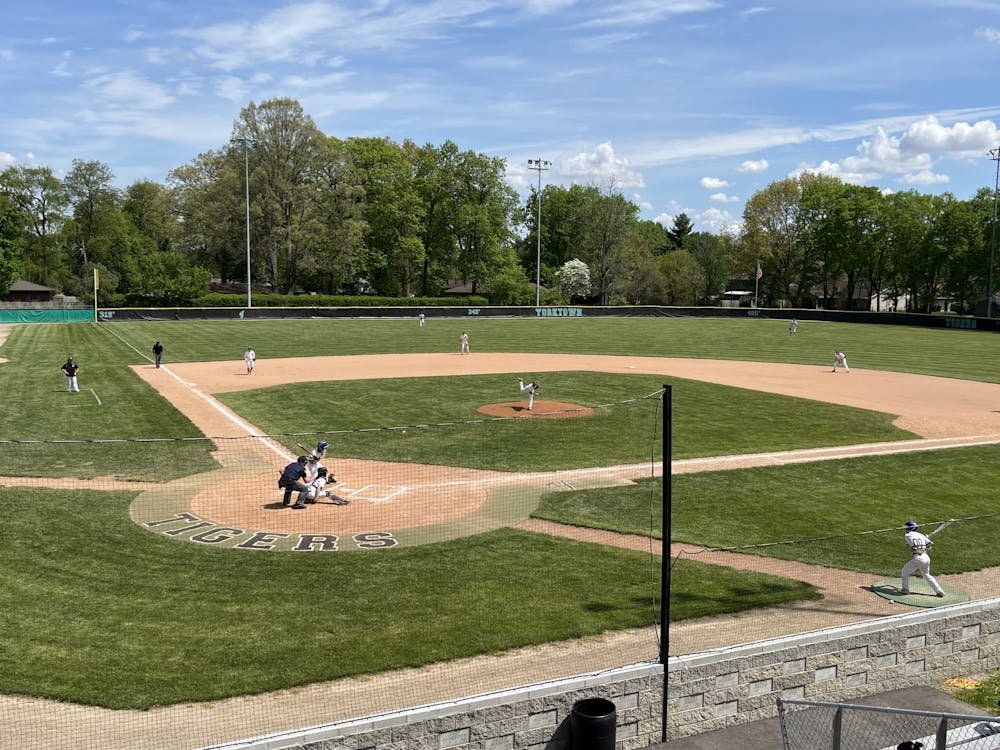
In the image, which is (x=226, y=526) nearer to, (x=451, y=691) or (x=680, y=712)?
(x=451, y=691)

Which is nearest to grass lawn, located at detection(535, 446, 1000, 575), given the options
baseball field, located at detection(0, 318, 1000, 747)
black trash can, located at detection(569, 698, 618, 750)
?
baseball field, located at detection(0, 318, 1000, 747)

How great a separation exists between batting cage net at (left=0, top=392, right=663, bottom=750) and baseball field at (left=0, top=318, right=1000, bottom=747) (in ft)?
0.16

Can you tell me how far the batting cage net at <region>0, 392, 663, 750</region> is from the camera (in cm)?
788

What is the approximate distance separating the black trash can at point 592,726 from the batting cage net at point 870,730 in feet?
5.75

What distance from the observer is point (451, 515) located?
1485 cm

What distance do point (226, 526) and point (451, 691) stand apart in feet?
24.0

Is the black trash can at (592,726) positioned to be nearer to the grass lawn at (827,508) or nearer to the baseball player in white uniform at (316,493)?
the grass lawn at (827,508)

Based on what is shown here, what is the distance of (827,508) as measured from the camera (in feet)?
51.3

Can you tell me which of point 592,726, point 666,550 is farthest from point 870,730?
point 592,726

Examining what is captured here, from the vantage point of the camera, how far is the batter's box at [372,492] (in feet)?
52.3

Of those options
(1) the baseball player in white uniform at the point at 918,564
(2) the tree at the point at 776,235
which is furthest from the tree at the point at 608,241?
(1) the baseball player in white uniform at the point at 918,564

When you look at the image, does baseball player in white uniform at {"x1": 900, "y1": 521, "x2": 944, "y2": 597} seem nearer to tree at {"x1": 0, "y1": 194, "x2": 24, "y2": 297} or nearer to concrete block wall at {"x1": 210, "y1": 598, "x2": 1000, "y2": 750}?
concrete block wall at {"x1": 210, "y1": 598, "x2": 1000, "y2": 750}

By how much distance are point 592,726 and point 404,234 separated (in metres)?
91.0

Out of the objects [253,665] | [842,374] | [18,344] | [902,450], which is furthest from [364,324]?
[253,665]
